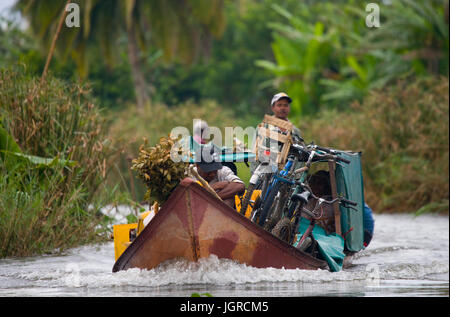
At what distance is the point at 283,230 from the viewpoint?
9.20 m

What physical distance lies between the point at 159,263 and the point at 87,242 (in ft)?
12.2

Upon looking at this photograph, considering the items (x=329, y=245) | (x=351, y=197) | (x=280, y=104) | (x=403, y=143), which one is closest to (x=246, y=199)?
(x=329, y=245)

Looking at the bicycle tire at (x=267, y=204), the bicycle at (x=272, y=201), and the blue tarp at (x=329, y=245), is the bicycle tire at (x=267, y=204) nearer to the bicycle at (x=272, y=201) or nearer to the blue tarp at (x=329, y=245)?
the bicycle at (x=272, y=201)

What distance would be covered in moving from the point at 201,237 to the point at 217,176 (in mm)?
1039

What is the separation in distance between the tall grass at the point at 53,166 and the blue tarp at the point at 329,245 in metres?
3.32

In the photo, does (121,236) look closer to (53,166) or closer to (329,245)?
(53,166)

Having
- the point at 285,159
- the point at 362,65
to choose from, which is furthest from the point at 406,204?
the point at 362,65

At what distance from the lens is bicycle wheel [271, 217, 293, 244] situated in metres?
9.12

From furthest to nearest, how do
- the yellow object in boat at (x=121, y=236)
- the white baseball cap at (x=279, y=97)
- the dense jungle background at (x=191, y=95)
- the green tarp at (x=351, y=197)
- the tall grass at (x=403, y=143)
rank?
the tall grass at (x=403, y=143), the dense jungle background at (x=191, y=95), the green tarp at (x=351, y=197), the white baseball cap at (x=279, y=97), the yellow object in boat at (x=121, y=236)

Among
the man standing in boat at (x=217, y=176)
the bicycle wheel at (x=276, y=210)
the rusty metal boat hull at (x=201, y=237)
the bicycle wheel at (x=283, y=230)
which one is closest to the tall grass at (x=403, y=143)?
the bicycle wheel at (x=283, y=230)

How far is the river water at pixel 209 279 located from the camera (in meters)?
8.56

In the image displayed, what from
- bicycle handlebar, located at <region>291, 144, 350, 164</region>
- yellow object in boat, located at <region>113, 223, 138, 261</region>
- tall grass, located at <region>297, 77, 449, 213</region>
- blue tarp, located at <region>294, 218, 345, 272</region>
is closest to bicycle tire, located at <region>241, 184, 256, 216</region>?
bicycle handlebar, located at <region>291, 144, 350, 164</region>

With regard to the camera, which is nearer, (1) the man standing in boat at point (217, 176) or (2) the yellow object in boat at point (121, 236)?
(1) the man standing in boat at point (217, 176)
